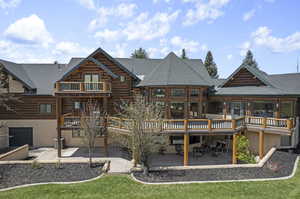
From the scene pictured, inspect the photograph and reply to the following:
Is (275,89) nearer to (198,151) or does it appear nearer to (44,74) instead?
(198,151)

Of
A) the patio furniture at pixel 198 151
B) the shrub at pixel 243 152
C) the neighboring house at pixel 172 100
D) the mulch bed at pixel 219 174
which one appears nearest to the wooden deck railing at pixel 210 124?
the neighboring house at pixel 172 100

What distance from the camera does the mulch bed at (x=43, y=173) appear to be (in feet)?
34.8

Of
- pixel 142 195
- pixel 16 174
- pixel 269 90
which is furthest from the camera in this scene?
pixel 269 90

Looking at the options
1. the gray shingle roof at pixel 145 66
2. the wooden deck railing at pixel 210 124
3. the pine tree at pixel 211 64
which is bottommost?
the wooden deck railing at pixel 210 124

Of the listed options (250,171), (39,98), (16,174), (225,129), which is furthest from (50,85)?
(250,171)

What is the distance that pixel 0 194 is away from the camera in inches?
359

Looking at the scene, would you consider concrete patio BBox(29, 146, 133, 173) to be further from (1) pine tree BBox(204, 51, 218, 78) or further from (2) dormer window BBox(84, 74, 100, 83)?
(1) pine tree BBox(204, 51, 218, 78)

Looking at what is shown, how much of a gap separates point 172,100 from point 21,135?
15931 millimetres

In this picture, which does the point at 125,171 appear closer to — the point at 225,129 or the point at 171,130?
the point at 171,130

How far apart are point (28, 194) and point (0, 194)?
4.55 ft

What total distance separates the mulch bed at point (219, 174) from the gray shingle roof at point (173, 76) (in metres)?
7.20

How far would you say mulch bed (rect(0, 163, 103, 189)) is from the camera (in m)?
10.6

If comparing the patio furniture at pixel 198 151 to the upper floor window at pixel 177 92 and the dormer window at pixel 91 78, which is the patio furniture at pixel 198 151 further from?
the dormer window at pixel 91 78

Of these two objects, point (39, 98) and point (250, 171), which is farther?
point (39, 98)
